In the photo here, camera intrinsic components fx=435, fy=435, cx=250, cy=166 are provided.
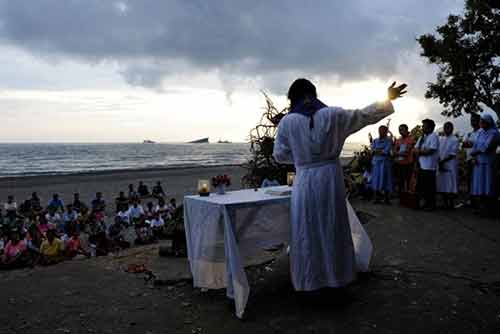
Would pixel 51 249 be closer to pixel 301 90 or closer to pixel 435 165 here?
pixel 301 90

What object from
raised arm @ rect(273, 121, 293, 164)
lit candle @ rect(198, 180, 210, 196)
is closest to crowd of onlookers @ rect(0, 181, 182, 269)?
lit candle @ rect(198, 180, 210, 196)

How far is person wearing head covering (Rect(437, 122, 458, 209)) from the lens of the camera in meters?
8.94

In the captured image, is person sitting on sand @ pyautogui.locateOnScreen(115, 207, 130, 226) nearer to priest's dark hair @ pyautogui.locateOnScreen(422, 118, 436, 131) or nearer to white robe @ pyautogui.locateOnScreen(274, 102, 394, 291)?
priest's dark hair @ pyautogui.locateOnScreen(422, 118, 436, 131)

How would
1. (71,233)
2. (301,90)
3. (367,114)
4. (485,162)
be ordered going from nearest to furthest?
(367,114), (301,90), (485,162), (71,233)

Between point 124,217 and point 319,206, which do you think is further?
point 124,217

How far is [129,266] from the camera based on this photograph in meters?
5.92

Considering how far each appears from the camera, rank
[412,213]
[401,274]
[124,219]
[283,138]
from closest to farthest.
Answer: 1. [283,138]
2. [401,274]
3. [412,213]
4. [124,219]

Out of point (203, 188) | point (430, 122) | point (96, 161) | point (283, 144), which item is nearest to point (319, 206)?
point (283, 144)

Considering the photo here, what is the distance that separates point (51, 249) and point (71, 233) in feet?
3.96

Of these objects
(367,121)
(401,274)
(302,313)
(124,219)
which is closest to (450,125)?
(401,274)

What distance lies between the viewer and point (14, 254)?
8289mm

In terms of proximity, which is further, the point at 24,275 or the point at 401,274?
the point at 24,275

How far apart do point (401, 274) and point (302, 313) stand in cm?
155

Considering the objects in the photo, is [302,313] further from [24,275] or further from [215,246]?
[24,275]
